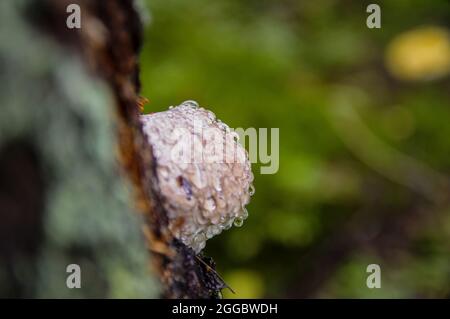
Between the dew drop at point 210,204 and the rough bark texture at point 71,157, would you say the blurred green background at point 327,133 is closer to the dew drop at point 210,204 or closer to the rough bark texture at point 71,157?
the dew drop at point 210,204

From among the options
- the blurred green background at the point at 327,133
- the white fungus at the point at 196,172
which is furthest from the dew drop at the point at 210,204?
the blurred green background at the point at 327,133

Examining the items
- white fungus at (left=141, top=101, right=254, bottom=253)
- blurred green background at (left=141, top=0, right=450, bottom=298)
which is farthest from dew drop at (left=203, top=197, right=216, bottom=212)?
blurred green background at (left=141, top=0, right=450, bottom=298)

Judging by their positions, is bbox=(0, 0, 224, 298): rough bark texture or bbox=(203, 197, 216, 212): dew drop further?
bbox=(203, 197, 216, 212): dew drop

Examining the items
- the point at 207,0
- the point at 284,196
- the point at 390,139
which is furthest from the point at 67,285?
the point at 207,0

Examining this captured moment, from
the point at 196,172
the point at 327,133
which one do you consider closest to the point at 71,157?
the point at 196,172

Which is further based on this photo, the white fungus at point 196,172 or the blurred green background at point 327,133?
the blurred green background at point 327,133

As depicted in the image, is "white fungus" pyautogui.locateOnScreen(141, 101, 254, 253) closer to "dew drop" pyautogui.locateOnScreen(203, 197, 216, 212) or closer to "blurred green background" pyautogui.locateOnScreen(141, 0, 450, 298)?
"dew drop" pyautogui.locateOnScreen(203, 197, 216, 212)
